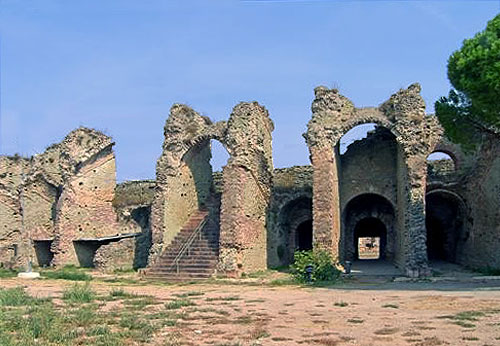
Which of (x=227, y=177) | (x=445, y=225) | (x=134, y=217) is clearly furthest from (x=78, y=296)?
(x=445, y=225)

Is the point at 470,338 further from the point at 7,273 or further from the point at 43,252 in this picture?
the point at 43,252

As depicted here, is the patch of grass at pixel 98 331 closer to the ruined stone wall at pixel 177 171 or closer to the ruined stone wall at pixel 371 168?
the ruined stone wall at pixel 177 171

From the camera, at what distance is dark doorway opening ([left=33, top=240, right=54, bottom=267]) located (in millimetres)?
26828

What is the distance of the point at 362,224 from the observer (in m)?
31.7

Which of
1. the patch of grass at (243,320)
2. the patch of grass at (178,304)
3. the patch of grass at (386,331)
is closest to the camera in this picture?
the patch of grass at (386,331)

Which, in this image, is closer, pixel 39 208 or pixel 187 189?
pixel 187 189

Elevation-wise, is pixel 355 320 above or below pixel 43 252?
below

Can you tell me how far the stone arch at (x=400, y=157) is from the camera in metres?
18.8

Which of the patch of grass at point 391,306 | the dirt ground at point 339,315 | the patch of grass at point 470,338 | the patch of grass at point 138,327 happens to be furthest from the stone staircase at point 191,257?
the patch of grass at point 470,338

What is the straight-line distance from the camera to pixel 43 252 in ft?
89.6

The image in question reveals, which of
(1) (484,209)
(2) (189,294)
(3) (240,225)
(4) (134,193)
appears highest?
(4) (134,193)

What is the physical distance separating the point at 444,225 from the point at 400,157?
674cm

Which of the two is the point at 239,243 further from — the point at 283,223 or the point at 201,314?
the point at 201,314

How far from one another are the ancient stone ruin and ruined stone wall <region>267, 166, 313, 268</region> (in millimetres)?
49
